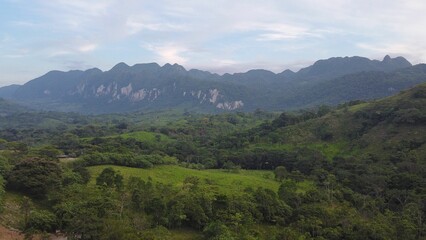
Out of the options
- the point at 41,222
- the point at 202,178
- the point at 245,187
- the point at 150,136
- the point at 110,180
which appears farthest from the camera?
the point at 150,136

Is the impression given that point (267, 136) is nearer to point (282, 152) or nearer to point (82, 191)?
point (282, 152)

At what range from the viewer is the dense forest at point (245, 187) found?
38.7 m

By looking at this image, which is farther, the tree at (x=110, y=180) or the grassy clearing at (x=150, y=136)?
the grassy clearing at (x=150, y=136)

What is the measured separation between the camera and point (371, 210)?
53.8 metres

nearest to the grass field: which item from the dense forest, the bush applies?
the dense forest

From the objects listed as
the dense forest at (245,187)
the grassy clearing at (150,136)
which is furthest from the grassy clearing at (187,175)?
the grassy clearing at (150,136)

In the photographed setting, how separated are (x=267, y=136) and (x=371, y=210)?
181ft

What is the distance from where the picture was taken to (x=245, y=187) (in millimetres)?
61188

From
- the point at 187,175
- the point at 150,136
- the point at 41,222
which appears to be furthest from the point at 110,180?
the point at 150,136

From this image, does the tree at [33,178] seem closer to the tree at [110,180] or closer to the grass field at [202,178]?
the tree at [110,180]

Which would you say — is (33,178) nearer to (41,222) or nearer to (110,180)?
(41,222)

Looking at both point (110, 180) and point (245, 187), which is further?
point (245, 187)

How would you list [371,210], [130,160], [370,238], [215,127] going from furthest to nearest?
[215,127] → [130,160] → [371,210] → [370,238]

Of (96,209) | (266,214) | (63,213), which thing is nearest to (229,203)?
(266,214)
